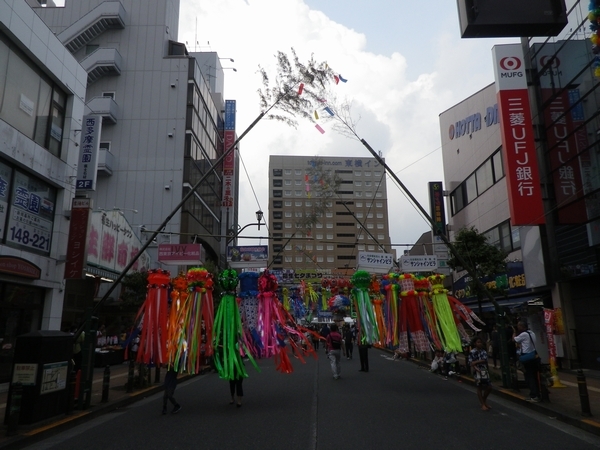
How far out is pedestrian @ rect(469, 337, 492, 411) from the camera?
885 centimetres

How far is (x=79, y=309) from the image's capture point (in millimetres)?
18906

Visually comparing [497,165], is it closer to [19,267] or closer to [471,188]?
[471,188]

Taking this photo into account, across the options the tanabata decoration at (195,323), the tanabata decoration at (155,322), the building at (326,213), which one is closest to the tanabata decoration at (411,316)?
the tanabata decoration at (195,323)

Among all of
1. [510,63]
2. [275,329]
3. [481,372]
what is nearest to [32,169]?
[275,329]

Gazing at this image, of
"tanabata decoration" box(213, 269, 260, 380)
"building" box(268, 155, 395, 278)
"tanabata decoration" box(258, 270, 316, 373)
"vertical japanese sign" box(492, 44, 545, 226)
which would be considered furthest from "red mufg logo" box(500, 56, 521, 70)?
"building" box(268, 155, 395, 278)

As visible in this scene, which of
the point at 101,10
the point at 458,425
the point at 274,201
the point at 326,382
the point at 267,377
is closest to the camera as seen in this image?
the point at 458,425

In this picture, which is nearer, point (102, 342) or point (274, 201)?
point (102, 342)

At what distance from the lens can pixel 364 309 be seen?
39.2 ft

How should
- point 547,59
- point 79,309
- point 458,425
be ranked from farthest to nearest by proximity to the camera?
point 79,309, point 547,59, point 458,425

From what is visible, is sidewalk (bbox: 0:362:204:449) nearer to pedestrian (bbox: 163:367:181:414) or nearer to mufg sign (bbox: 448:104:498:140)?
pedestrian (bbox: 163:367:181:414)

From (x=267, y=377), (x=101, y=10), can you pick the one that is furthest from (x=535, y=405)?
(x=101, y=10)

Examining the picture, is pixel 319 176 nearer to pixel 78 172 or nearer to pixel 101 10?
pixel 78 172

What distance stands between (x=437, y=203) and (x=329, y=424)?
20.3m

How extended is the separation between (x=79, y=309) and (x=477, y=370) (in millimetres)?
15794
